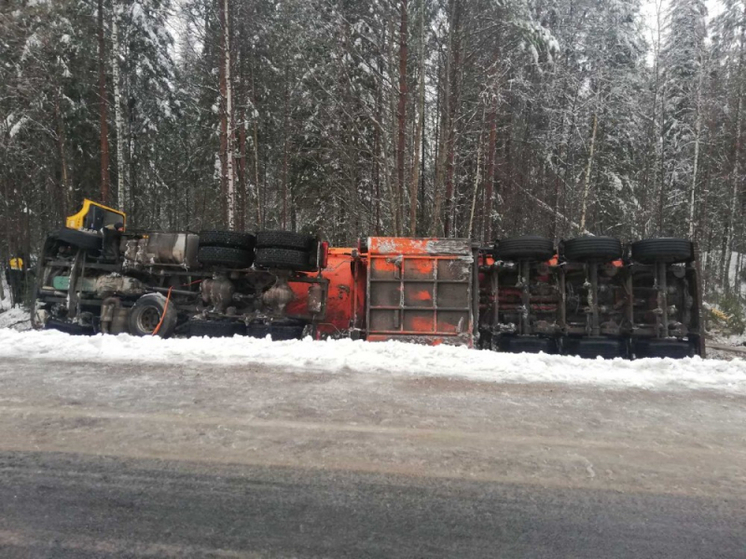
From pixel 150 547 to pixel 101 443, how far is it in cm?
140

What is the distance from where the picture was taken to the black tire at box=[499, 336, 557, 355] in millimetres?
8398

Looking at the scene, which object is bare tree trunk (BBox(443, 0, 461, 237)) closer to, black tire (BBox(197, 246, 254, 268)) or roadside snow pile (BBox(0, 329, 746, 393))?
black tire (BBox(197, 246, 254, 268))

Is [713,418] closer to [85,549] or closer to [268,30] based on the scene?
[85,549]

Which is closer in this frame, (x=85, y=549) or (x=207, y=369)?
(x=85, y=549)

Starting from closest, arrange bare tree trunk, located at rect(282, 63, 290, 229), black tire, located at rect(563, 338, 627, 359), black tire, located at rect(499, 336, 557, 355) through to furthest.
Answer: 1. black tire, located at rect(563, 338, 627, 359)
2. black tire, located at rect(499, 336, 557, 355)
3. bare tree trunk, located at rect(282, 63, 290, 229)

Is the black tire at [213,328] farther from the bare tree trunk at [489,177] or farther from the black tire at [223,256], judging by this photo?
the bare tree trunk at [489,177]

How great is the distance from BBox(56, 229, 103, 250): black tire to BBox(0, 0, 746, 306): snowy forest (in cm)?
558

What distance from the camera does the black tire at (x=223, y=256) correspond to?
27.5 ft

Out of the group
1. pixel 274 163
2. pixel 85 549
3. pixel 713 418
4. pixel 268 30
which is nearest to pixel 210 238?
pixel 85 549

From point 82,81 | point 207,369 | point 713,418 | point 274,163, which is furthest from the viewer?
point 274,163

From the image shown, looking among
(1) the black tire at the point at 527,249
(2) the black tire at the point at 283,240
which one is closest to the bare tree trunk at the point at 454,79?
(1) the black tire at the point at 527,249

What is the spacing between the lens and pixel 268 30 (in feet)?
65.5

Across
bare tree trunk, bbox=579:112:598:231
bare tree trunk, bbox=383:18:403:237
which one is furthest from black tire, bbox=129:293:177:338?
bare tree trunk, bbox=579:112:598:231

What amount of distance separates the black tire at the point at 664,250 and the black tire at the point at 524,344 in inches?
82.9
